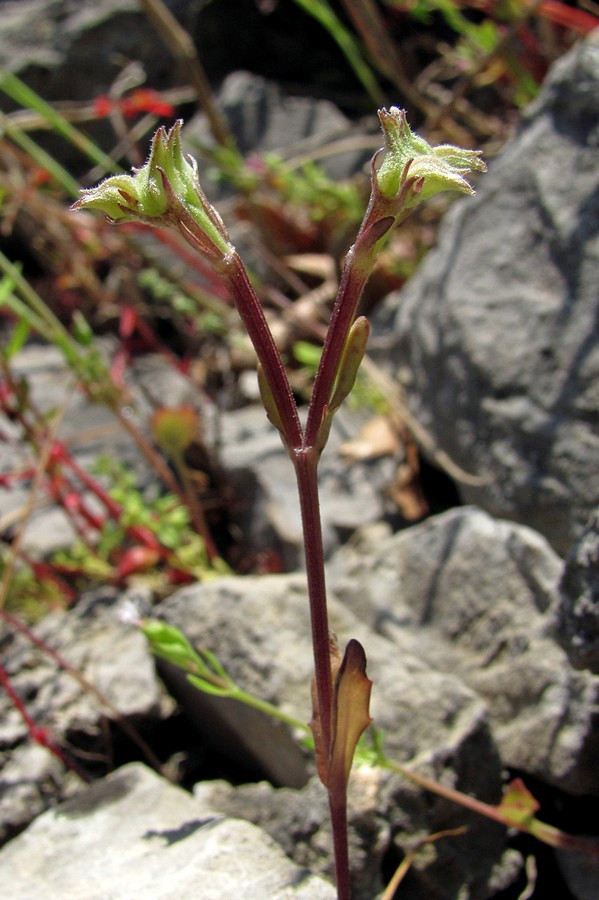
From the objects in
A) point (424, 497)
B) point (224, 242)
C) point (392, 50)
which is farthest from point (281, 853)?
point (392, 50)

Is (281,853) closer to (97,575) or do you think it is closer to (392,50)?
(97,575)

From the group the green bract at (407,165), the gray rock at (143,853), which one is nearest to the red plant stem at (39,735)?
the gray rock at (143,853)

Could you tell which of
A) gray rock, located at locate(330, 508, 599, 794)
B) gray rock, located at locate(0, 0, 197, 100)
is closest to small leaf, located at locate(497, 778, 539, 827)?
gray rock, located at locate(330, 508, 599, 794)

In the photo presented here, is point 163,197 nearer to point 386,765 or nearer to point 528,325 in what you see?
point 386,765

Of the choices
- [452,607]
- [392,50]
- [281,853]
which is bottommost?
[281,853]

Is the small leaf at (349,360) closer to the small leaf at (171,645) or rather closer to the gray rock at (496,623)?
the small leaf at (171,645)

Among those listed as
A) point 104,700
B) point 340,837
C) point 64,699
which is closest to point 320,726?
point 340,837
